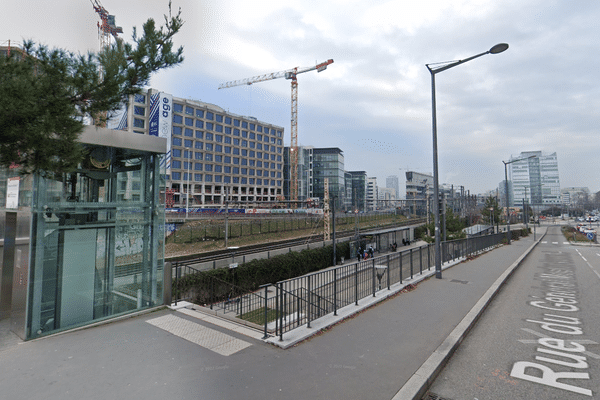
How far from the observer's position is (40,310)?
5.68 m

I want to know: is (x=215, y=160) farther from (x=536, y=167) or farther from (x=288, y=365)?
(x=536, y=167)

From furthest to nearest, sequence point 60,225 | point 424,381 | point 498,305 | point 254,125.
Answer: point 254,125 < point 498,305 < point 60,225 < point 424,381

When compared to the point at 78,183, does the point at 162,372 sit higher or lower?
lower

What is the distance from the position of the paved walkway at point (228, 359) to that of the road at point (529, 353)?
0.33 meters

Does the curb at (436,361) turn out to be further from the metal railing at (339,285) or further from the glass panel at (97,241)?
the glass panel at (97,241)

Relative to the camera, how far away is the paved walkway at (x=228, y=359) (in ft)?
12.4

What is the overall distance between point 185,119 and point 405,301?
7027 cm

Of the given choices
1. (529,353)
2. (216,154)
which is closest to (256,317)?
(529,353)

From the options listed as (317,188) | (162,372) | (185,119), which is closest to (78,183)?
(162,372)

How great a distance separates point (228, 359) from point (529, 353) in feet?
16.3

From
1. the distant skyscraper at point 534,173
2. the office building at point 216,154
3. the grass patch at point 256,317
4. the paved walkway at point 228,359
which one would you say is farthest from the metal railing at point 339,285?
the distant skyscraper at point 534,173

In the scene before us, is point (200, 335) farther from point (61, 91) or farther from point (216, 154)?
point (216, 154)

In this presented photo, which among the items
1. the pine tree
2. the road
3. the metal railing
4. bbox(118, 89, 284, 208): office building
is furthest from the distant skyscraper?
the pine tree

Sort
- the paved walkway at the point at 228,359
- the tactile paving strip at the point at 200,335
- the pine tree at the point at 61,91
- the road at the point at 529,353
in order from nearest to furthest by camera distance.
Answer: the pine tree at the point at 61,91 → the paved walkway at the point at 228,359 → the road at the point at 529,353 → the tactile paving strip at the point at 200,335
